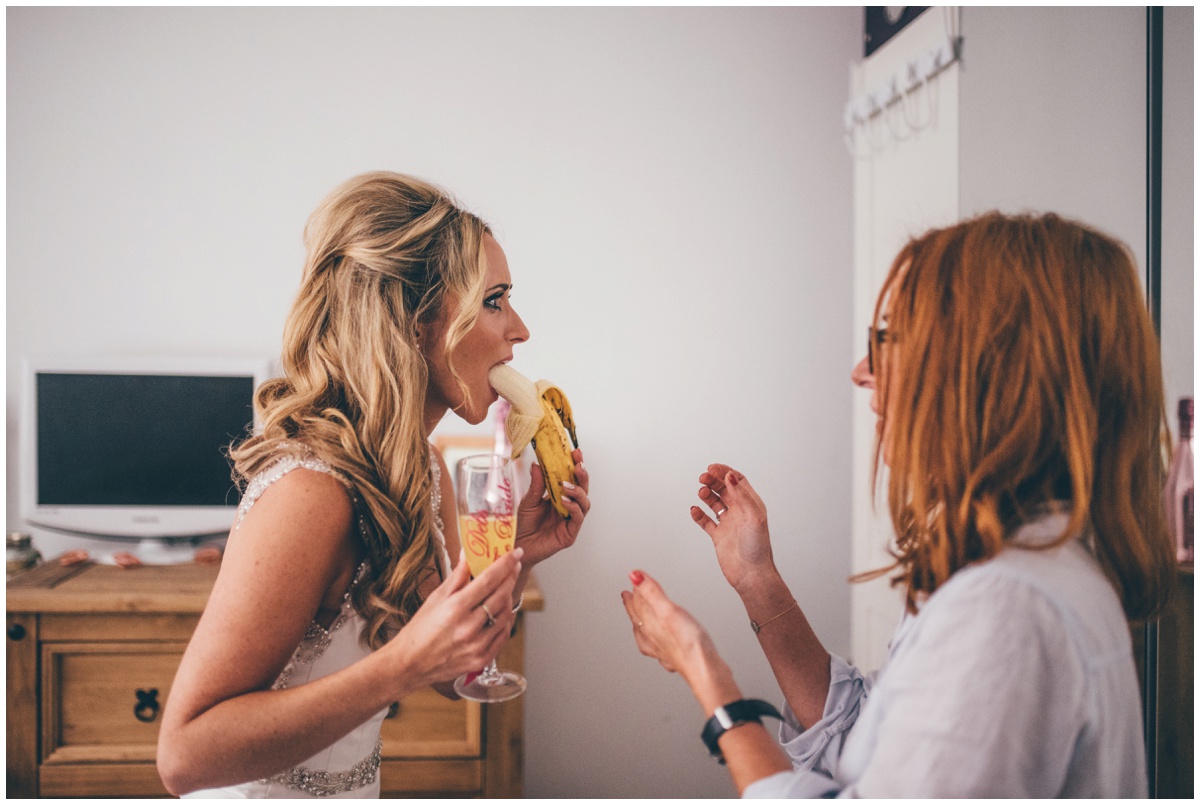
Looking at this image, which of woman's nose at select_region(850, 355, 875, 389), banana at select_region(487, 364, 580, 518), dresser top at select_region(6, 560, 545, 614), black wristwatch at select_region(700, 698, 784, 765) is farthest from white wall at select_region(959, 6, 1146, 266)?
dresser top at select_region(6, 560, 545, 614)

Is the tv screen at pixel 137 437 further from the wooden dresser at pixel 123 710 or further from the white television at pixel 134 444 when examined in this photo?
the wooden dresser at pixel 123 710

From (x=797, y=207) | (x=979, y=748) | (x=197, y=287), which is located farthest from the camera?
(x=797, y=207)

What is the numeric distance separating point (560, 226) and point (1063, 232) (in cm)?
196

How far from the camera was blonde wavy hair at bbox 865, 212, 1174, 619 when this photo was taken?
2.77 ft

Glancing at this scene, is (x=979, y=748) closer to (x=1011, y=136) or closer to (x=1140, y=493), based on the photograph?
(x=1140, y=493)

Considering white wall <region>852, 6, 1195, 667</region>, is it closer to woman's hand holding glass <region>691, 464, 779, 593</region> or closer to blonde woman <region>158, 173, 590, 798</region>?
woman's hand holding glass <region>691, 464, 779, 593</region>

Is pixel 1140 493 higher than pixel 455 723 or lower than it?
higher

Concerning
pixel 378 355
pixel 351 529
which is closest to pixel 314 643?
pixel 351 529

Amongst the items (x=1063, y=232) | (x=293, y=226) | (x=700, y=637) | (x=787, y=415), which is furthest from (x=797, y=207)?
(x=700, y=637)

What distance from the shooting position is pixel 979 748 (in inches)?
28.9

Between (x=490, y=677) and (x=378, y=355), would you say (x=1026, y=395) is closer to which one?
(x=378, y=355)

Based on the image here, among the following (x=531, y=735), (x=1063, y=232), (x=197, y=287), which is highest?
(x=197, y=287)

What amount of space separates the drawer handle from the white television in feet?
1.48

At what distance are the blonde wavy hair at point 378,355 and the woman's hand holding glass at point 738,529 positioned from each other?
0.47 metres
